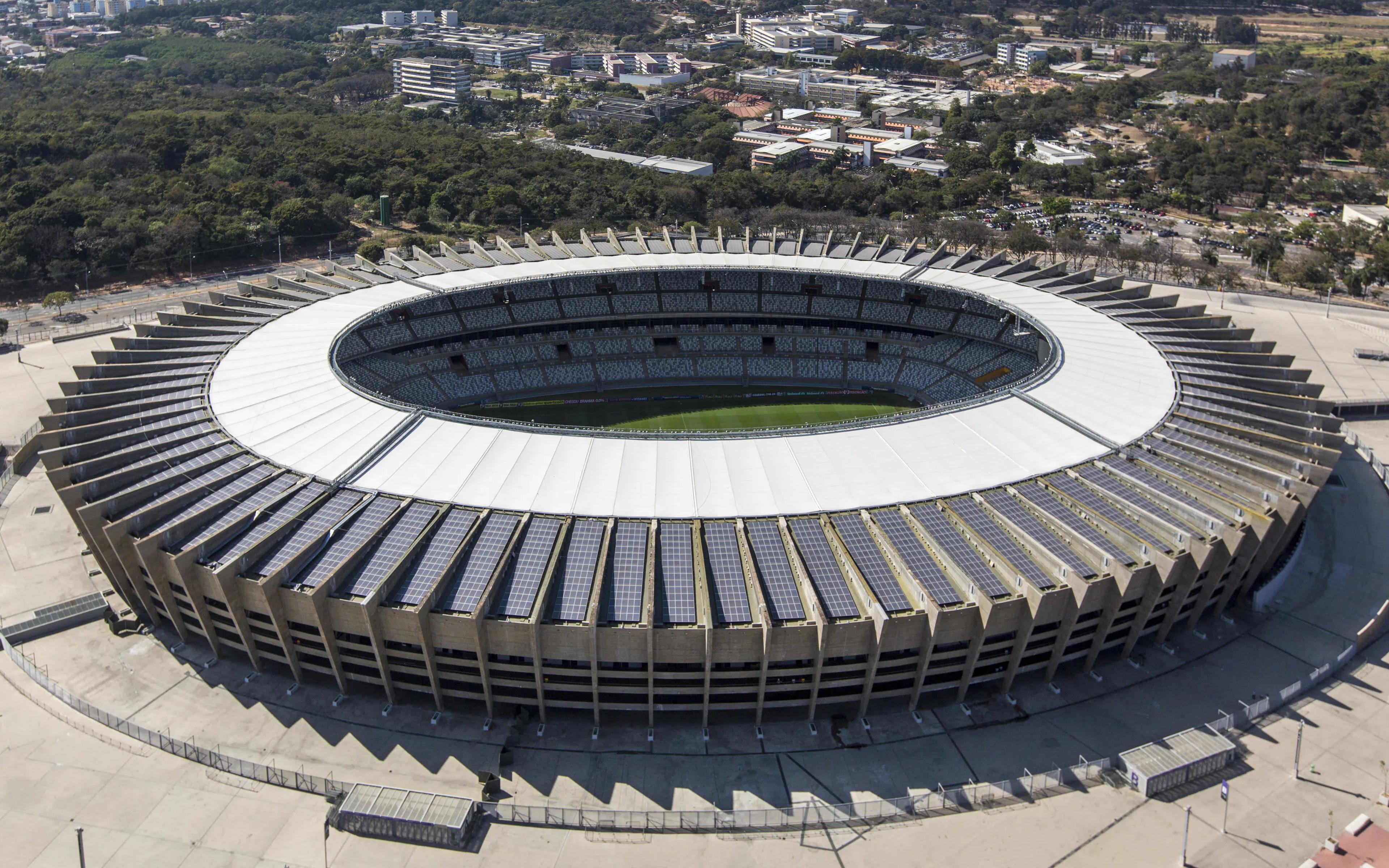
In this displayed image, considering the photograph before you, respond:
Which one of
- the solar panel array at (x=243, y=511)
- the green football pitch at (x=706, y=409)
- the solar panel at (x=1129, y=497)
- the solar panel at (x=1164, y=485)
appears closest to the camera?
the solar panel array at (x=243, y=511)

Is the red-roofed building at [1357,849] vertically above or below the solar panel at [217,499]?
below

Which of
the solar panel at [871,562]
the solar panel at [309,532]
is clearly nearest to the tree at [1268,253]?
the solar panel at [871,562]

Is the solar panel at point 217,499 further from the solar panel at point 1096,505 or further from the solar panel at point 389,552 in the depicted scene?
the solar panel at point 1096,505

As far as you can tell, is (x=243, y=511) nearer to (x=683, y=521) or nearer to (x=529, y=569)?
(x=529, y=569)

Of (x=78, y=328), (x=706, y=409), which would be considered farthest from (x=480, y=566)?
(x=78, y=328)

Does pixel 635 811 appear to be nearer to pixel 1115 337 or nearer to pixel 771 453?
pixel 771 453
